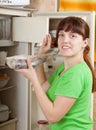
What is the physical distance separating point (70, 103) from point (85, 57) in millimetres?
317

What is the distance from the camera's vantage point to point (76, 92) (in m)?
1.30

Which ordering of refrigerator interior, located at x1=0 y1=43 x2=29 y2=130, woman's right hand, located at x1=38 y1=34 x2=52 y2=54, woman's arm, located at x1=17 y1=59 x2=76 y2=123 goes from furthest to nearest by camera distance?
refrigerator interior, located at x1=0 y1=43 x2=29 y2=130, woman's right hand, located at x1=38 y1=34 x2=52 y2=54, woman's arm, located at x1=17 y1=59 x2=76 y2=123

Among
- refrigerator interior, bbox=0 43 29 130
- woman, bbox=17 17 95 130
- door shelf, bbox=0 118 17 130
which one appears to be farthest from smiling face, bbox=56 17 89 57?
door shelf, bbox=0 118 17 130

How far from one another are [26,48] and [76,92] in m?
0.89

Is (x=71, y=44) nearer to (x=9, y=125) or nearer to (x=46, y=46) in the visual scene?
(x=46, y=46)

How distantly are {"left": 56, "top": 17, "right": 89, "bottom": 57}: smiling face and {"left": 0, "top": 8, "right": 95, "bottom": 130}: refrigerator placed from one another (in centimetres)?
23

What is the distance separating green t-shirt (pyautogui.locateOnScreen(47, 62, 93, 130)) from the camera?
1.30 m

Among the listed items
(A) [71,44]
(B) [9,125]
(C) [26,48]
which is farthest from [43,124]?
(A) [71,44]

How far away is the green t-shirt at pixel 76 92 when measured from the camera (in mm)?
1301

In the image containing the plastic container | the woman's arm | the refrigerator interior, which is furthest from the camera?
the refrigerator interior

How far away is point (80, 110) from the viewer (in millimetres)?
1381

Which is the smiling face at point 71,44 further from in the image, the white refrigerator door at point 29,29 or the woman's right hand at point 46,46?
the white refrigerator door at point 29,29

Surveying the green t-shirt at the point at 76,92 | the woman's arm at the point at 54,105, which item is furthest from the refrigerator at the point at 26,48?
the woman's arm at the point at 54,105

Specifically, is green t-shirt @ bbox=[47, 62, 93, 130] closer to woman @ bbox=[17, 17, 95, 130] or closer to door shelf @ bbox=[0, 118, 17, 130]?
woman @ bbox=[17, 17, 95, 130]
